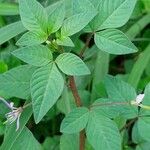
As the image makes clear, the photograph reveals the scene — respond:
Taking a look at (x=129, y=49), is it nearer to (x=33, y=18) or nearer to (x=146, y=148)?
(x=33, y=18)

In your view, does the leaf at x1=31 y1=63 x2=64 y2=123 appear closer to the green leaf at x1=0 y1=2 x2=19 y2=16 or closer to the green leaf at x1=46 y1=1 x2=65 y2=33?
the green leaf at x1=46 y1=1 x2=65 y2=33

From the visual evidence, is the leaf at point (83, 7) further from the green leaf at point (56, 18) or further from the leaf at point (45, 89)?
the leaf at point (45, 89)

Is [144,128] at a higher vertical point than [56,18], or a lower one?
lower

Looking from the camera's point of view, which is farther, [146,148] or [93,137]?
[146,148]

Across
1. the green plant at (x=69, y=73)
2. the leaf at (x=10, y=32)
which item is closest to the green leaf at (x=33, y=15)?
the green plant at (x=69, y=73)

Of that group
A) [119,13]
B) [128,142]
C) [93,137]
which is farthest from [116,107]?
[128,142]

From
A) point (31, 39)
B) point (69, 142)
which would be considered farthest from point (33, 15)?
point (69, 142)

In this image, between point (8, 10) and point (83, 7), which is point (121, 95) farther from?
point (8, 10)
